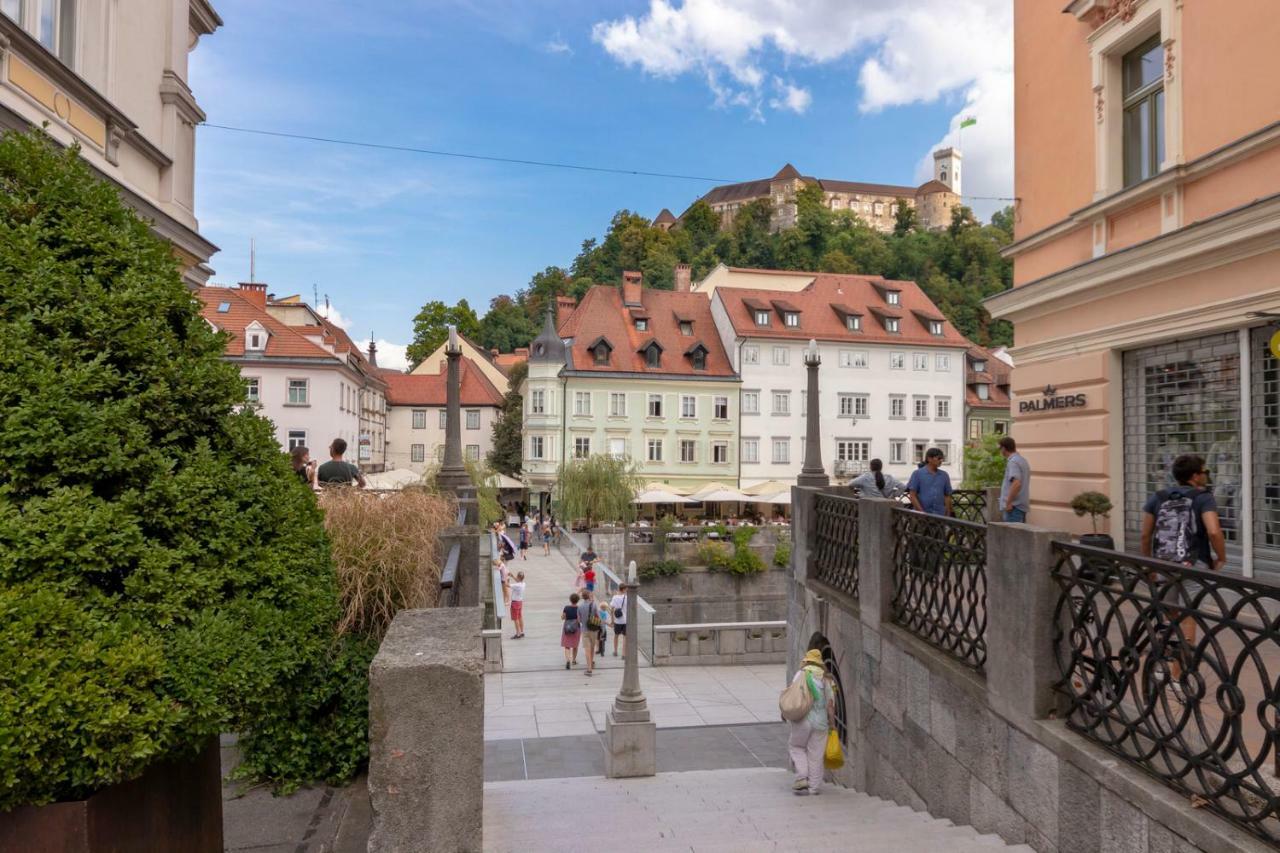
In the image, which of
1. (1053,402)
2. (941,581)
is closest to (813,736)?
(941,581)

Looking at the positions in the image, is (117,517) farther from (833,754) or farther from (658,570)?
(658,570)

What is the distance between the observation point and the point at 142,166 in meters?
11.8

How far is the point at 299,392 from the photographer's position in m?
45.1

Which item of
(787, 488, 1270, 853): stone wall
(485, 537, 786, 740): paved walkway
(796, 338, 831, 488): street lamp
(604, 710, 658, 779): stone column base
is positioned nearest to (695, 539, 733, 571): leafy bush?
(485, 537, 786, 740): paved walkway

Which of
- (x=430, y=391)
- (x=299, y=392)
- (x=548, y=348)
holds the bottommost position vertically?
(x=299, y=392)

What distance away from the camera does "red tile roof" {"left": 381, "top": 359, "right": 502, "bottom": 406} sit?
66.5m

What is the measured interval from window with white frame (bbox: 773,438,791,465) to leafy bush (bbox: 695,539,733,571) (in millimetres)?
22088

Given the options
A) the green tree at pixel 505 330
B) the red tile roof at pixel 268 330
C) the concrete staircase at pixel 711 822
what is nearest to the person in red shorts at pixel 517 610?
the concrete staircase at pixel 711 822

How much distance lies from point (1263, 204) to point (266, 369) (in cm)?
4414

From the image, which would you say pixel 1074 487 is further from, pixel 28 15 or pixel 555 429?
pixel 555 429

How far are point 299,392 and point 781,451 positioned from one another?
27.3m

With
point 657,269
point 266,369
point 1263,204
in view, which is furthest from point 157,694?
point 657,269

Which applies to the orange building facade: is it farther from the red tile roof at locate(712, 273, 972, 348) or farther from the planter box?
the red tile roof at locate(712, 273, 972, 348)

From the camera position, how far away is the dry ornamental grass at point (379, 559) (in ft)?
19.7
